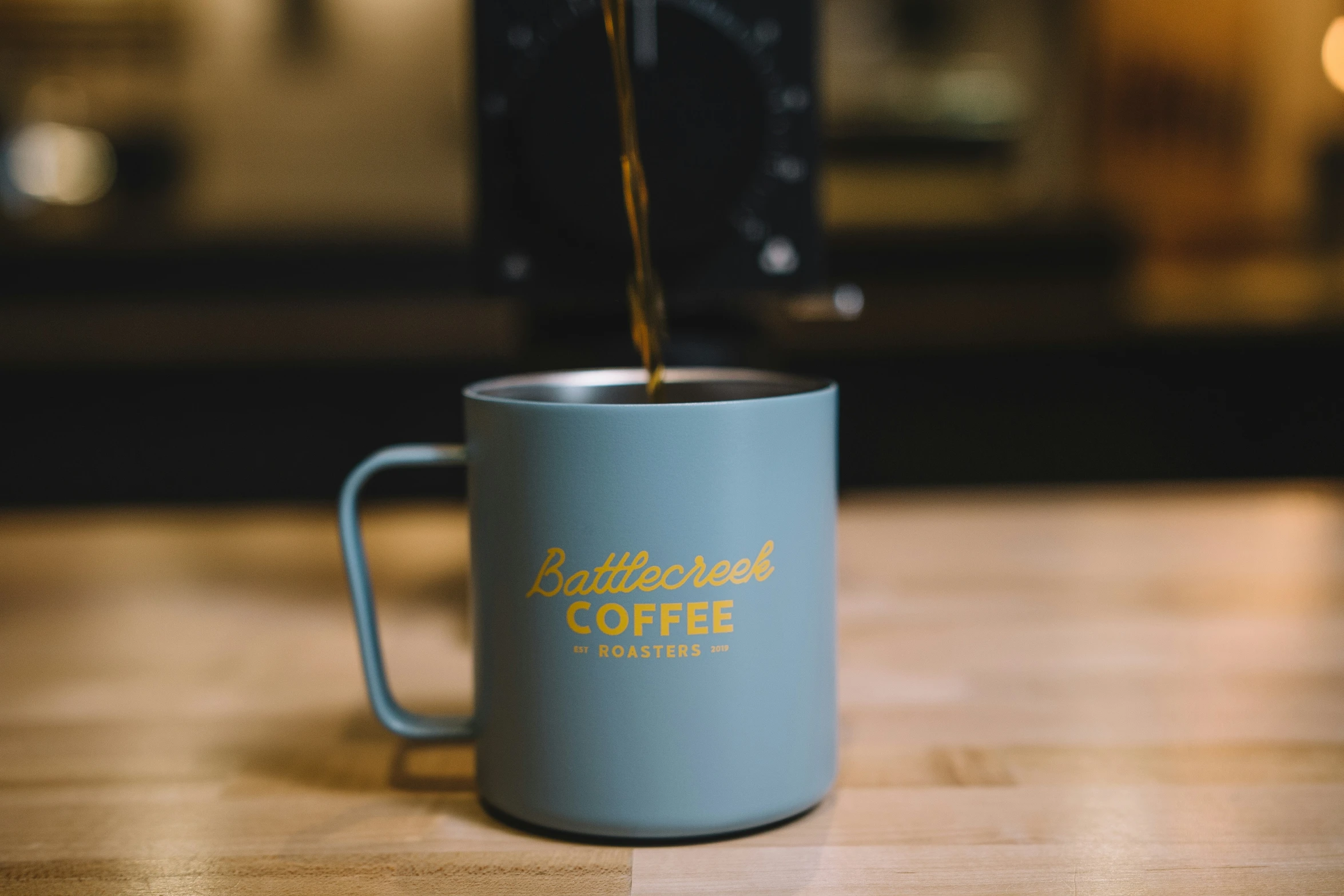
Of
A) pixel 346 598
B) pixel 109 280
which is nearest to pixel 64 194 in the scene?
pixel 109 280

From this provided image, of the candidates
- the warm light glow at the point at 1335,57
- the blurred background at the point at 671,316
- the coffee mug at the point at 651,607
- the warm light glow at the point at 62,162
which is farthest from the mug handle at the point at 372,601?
the warm light glow at the point at 62,162

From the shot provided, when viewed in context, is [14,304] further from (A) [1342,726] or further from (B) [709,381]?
(A) [1342,726]

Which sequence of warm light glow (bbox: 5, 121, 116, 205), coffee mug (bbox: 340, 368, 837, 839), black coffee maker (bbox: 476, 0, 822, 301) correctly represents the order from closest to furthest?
coffee mug (bbox: 340, 368, 837, 839)
black coffee maker (bbox: 476, 0, 822, 301)
warm light glow (bbox: 5, 121, 116, 205)

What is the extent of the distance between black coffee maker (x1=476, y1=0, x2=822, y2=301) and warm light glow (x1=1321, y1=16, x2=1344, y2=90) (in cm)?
307

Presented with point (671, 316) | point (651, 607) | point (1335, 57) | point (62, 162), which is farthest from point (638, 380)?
point (62, 162)

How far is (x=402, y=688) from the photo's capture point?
0.56 metres

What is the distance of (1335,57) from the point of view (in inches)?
179

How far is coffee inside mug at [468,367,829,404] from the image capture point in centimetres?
44

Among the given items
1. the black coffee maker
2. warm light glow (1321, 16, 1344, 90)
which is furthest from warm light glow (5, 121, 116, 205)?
the black coffee maker

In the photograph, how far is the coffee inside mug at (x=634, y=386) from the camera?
438 millimetres

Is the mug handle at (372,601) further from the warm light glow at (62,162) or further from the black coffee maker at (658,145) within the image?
the warm light glow at (62,162)

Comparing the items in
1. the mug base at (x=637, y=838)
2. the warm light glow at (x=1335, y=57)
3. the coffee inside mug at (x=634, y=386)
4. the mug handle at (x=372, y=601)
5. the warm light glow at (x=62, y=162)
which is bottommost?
the mug base at (x=637, y=838)

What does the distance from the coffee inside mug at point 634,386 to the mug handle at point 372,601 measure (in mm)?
33

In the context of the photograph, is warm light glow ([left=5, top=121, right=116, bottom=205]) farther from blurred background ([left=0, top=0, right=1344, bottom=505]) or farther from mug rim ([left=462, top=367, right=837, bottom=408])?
mug rim ([left=462, top=367, right=837, bottom=408])
